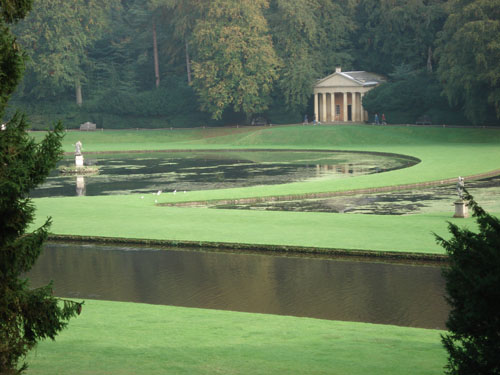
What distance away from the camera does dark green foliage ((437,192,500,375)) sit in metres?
6.44

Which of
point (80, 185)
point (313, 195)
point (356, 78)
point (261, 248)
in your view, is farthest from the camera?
point (356, 78)

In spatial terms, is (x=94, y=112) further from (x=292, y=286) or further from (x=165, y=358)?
(x=165, y=358)

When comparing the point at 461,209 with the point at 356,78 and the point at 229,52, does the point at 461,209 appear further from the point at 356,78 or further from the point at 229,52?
the point at 356,78

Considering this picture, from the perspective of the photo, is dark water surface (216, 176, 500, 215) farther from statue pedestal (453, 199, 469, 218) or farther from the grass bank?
statue pedestal (453, 199, 469, 218)

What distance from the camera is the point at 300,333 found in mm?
11977

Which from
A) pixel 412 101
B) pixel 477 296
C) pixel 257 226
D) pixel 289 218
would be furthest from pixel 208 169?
pixel 477 296

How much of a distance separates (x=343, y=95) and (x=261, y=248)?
63.5m

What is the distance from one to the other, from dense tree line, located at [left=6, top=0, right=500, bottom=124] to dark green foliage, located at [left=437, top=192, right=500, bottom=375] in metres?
63.8

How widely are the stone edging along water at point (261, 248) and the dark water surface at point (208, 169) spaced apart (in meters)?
13.4

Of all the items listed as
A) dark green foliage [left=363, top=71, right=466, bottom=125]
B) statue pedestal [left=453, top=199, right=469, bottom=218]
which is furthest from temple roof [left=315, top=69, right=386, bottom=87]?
statue pedestal [left=453, top=199, right=469, bottom=218]

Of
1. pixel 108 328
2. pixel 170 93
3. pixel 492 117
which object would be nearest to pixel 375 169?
pixel 492 117

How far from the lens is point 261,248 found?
20.3 metres

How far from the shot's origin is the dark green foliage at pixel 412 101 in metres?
70.9

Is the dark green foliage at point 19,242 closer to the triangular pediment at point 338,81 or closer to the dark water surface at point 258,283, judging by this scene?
the dark water surface at point 258,283
